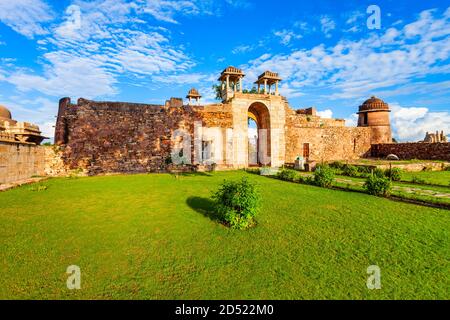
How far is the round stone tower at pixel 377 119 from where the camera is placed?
30.4m

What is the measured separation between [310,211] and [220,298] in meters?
4.76

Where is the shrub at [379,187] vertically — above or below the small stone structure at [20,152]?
below

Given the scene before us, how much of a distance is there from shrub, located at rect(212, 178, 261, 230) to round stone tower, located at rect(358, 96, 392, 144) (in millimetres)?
29528

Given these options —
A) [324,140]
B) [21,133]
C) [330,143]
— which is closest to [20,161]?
[21,133]

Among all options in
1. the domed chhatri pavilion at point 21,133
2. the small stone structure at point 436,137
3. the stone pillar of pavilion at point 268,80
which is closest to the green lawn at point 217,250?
the domed chhatri pavilion at point 21,133

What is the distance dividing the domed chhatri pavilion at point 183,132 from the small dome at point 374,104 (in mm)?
10180

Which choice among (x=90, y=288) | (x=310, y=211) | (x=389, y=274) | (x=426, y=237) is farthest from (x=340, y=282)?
(x=90, y=288)

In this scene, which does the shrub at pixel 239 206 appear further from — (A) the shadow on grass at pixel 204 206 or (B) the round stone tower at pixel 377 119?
(B) the round stone tower at pixel 377 119

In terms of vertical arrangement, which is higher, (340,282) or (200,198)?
(200,198)
